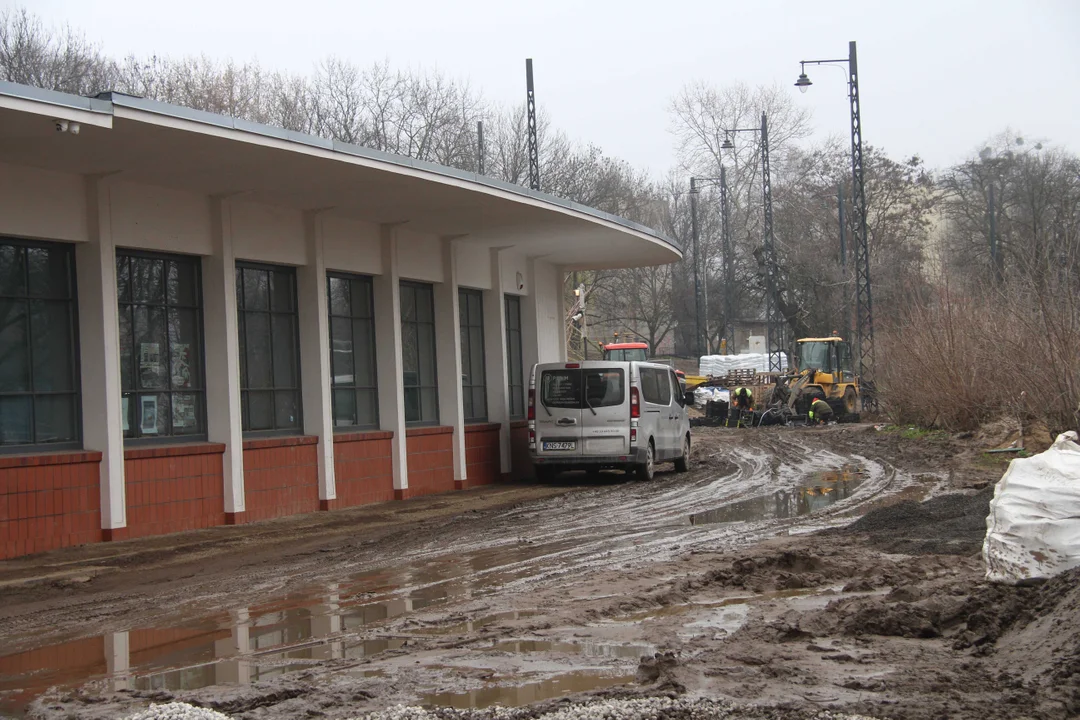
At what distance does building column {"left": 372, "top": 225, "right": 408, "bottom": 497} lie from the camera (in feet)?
56.0

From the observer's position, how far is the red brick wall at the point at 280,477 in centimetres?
1430

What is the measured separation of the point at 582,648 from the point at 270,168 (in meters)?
7.92

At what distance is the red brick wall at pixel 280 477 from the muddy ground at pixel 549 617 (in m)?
0.51

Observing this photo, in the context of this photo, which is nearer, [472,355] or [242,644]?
[242,644]

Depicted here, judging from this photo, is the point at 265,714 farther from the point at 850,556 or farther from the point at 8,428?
the point at 8,428

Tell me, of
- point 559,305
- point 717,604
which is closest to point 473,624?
point 717,604

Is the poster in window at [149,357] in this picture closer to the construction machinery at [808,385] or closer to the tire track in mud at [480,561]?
the tire track in mud at [480,561]

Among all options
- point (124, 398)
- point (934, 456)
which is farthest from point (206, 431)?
point (934, 456)

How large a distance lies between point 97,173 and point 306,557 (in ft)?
15.5

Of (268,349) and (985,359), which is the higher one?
(268,349)

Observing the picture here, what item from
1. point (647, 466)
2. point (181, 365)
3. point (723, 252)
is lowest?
point (647, 466)

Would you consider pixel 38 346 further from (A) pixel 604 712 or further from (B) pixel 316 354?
(A) pixel 604 712

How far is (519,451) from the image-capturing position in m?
20.9

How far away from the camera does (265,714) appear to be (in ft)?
17.5
